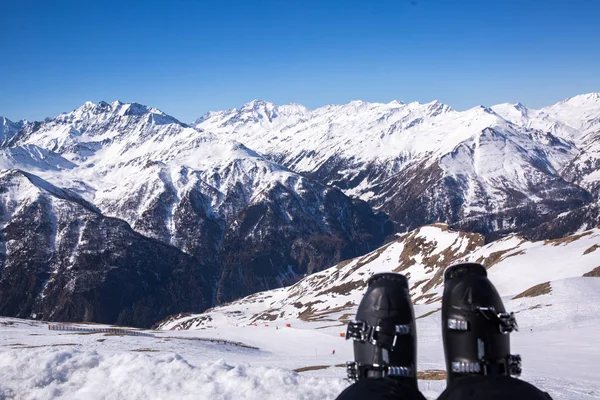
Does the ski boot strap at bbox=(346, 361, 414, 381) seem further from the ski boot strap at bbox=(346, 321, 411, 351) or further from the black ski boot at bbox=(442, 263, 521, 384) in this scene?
the black ski boot at bbox=(442, 263, 521, 384)

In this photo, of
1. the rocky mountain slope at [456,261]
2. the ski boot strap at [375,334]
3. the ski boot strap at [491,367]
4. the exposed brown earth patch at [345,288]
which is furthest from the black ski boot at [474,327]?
the exposed brown earth patch at [345,288]

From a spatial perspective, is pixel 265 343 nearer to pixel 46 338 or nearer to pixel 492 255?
pixel 46 338

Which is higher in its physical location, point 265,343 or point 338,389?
point 338,389

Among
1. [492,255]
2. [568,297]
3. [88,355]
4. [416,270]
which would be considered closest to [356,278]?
[416,270]

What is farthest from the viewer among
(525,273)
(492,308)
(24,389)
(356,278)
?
(356,278)

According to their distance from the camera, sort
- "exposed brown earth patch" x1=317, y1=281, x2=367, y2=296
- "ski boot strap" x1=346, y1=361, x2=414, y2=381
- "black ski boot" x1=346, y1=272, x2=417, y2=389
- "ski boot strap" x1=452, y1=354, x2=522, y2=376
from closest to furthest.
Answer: "ski boot strap" x1=452, y1=354, x2=522, y2=376 < "ski boot strap" x1=346, y1=361, x2=414, y2=381 < "black ski boot" x1=346, y1=272, x2=417, y2=389 < "exposed brown earth patch" x1=317, y1=281, x2=367, y2=296

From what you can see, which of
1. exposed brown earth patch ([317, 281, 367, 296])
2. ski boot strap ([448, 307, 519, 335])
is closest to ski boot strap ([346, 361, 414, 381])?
ski boot strap ([448, 307, 519, 335])

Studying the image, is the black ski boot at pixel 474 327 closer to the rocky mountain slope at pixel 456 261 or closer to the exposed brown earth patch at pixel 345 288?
the rocky mountain slope at pixel 456 261
